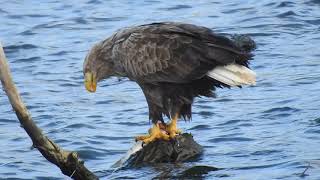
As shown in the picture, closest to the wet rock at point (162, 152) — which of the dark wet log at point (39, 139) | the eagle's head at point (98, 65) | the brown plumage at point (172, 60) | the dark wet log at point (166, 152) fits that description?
the dark wet log at point (166, 152)

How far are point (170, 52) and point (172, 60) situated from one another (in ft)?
0.24

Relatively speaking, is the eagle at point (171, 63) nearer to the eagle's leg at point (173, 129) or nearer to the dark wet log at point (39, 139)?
the eagle's leg at point (173, 129)

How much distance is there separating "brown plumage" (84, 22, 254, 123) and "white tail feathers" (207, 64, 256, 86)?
0.01 metres

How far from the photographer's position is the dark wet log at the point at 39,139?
250 inches

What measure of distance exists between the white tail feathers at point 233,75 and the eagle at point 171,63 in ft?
0.04

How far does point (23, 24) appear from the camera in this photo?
16922 mm

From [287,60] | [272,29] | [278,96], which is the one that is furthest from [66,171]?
[272,29]

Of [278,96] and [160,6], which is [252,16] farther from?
[278,96]

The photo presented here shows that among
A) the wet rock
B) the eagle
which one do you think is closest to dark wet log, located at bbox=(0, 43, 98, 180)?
the wet rock

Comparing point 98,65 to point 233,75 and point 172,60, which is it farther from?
point 233,75

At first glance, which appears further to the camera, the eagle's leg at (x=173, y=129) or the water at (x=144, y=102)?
the water at (x=144, y=102)

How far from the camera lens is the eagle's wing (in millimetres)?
8930

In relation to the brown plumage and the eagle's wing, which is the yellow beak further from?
the eagle's wing

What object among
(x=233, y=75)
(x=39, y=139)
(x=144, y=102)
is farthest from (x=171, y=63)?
(x=144, y=102)
